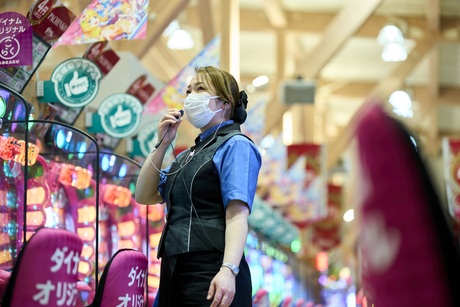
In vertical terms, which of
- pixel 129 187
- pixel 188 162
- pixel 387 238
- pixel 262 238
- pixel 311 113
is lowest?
pixel 387 238

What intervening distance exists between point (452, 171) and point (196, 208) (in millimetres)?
9205

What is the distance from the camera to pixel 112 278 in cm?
300

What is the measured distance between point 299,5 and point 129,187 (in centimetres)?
1100

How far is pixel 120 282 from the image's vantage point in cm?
301

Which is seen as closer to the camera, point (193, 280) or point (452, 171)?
point (193, 280)

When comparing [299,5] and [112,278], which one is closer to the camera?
[112,278]

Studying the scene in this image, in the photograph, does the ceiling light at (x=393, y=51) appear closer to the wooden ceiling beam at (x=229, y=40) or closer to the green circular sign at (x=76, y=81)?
the wooden ceiling beam at (x=229, y=40)

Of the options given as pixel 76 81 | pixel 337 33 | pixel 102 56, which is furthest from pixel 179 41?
pixel 76 81

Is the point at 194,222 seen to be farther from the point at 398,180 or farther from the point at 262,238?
the point at 262,238

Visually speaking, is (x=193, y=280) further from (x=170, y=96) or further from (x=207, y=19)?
(x=207, y=19)

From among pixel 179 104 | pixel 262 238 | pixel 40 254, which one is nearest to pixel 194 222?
pixel 40 254

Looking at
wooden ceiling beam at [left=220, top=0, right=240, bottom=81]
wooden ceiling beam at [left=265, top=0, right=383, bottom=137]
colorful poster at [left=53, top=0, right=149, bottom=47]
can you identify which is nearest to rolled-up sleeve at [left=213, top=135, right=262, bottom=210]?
colorful poster at [left=53, top=0, right=149, bottom=47]

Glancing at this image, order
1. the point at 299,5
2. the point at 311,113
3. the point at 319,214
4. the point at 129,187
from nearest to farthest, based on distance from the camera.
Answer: the point at 129,187
the point at 299,5
the point at 319,214
the point at 311,113

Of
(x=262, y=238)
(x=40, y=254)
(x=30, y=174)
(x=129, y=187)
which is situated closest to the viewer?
(x=40, y=254)
